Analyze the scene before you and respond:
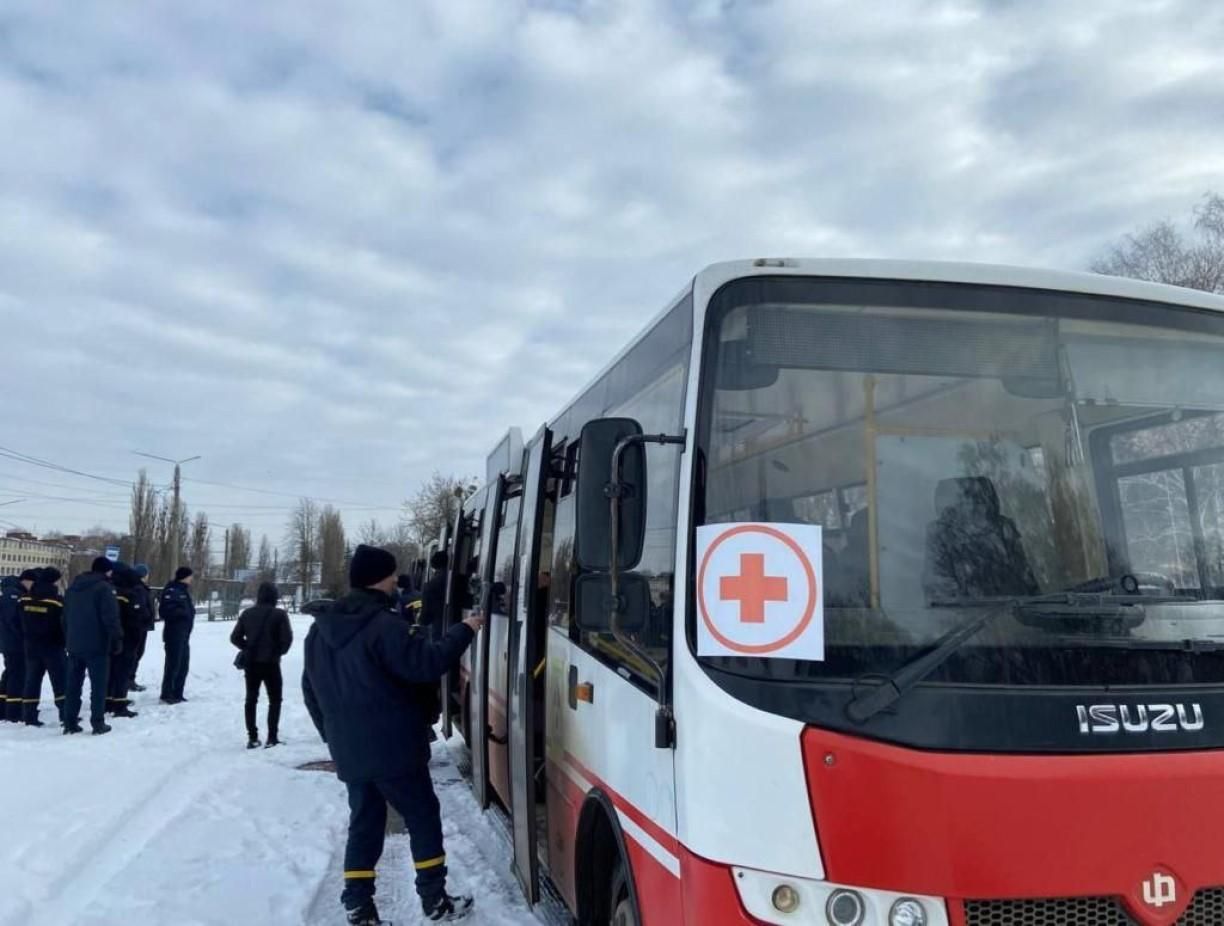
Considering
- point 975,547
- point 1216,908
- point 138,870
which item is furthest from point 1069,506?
point 138,870

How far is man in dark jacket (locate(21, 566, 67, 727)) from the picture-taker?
36.2ft

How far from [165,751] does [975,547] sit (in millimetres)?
9058

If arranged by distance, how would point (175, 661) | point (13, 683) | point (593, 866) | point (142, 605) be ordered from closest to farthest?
1. point (593, 866)
2. point (13, 683)
3. point (142, 605)
4. point (175, 661)

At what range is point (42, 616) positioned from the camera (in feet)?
36.3

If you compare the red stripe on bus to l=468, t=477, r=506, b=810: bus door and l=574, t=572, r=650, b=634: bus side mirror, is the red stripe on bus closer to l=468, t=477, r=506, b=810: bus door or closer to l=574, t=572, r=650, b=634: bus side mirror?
l=574, t=572, r=650, b=634: bus side mirror

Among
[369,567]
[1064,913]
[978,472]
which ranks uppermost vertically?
[978,472]

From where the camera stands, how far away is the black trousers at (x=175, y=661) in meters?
13.1

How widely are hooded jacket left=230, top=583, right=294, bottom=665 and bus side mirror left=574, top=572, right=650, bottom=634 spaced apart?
7.72m

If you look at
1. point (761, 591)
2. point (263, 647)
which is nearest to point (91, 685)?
point (263, 647)

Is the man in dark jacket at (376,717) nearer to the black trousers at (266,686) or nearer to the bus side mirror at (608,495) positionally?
the bus side mirror at (608,495)

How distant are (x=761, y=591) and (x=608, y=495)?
23.0 inches

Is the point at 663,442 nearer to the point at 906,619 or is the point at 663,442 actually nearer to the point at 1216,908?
the point at 906,619

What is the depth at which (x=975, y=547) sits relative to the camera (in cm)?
288

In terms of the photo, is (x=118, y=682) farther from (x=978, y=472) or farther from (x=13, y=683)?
(x=978, y=472)
